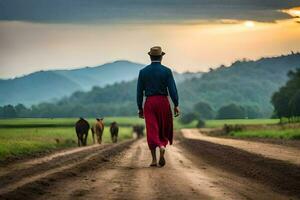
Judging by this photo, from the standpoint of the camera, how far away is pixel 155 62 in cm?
1733

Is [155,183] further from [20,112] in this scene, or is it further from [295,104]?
[20,112]

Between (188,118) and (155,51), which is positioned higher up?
(155,51)

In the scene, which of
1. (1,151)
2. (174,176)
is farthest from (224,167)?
(1,151)

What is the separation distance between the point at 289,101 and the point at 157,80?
280 feet

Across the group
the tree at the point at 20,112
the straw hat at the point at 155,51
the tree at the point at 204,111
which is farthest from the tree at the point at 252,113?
the straw hat at the point at 155,51

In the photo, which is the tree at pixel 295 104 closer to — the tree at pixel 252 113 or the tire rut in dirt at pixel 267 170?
the tire rut in dirt at pixel 267 170

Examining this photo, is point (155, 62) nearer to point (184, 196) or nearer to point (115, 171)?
point (115, 171)

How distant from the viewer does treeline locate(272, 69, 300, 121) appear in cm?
9725

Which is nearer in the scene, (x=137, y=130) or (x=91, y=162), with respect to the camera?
(x=91, y=162)

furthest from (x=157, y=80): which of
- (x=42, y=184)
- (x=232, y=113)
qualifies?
(x=232, y=113)

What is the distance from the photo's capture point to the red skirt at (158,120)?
17.1 metres

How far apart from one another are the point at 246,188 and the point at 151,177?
76.8 inches

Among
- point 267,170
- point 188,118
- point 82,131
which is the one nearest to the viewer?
point 267,170

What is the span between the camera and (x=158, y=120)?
17281 mm
